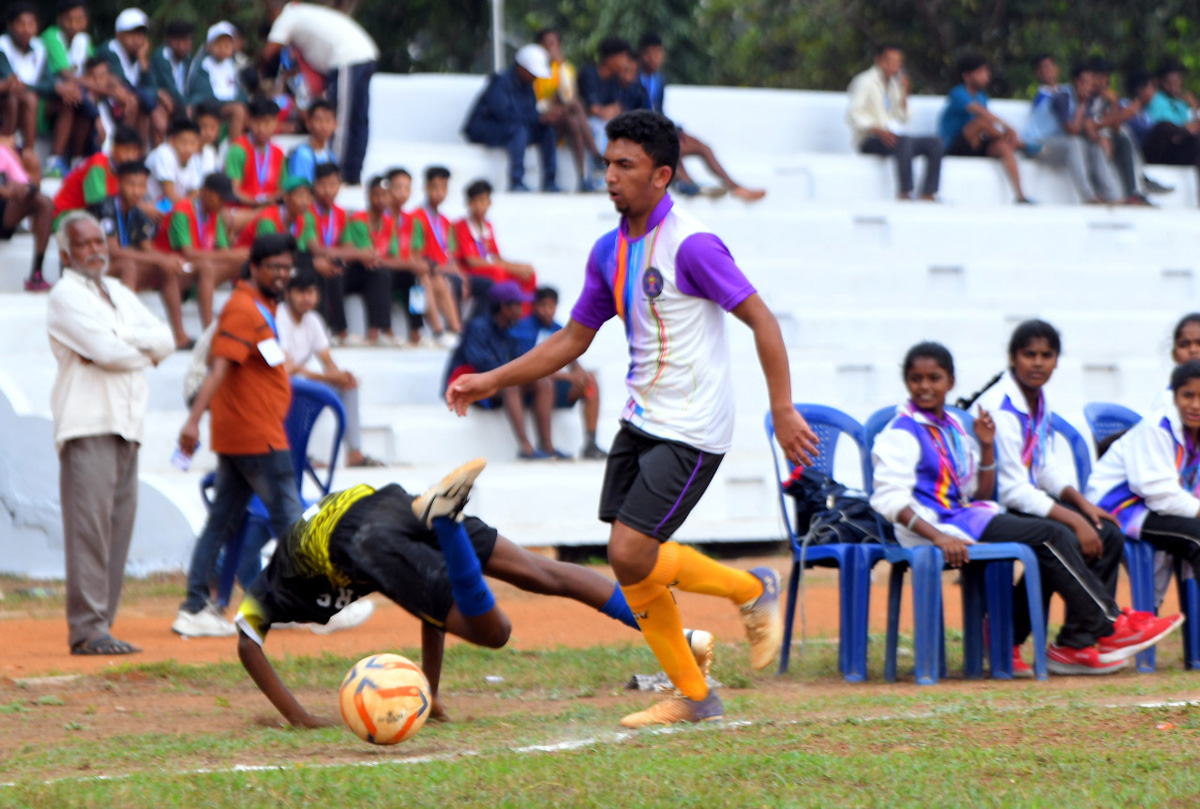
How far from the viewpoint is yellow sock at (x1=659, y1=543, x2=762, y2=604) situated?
5.43 m

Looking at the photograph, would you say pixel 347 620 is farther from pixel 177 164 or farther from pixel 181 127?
pixel 181 127

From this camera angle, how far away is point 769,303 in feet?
47.4

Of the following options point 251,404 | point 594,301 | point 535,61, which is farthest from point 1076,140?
point 594,301

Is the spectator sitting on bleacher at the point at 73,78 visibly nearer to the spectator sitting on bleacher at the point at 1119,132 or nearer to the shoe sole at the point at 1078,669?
the shoe sole at the point at 1078,669

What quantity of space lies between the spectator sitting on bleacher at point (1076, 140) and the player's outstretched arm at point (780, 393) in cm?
1329

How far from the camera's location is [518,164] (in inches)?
603

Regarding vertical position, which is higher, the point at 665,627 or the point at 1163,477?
the point at 1163,477

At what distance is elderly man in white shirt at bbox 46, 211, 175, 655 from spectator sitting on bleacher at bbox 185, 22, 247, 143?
609cm

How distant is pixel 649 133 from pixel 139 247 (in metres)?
7.43

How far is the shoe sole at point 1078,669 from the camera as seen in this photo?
6965 millimetres

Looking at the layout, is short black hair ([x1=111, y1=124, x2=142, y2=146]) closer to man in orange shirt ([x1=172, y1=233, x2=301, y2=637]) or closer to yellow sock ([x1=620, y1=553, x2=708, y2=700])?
man in orange shirt ([x1=172, y1=233, x2=301, y2=637])

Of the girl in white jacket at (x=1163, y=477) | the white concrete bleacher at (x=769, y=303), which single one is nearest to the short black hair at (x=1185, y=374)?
the girl in white jacket at (x=1163, y=477)

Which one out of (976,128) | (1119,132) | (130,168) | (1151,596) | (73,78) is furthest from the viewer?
(976,128)

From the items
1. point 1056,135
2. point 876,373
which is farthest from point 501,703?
point 1056,135
